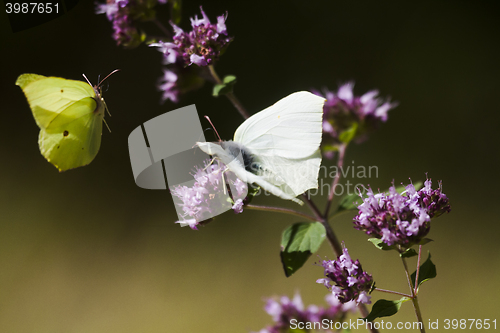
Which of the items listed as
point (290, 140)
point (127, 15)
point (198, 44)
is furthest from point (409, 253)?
point (127, 15)

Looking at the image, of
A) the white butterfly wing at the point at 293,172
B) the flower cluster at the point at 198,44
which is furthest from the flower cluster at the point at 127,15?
the white butterfly wing at the point at 293,172

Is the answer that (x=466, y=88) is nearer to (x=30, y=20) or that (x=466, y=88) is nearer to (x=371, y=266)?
(x=371, y=266)

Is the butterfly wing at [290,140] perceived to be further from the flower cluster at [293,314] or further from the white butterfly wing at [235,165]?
the flower cluster at [293,314]

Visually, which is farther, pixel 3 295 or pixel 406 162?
pixel 406 162

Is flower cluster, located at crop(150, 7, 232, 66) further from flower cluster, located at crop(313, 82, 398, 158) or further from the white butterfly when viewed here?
flower cluster, located at crop(313, 82, 398, 158)

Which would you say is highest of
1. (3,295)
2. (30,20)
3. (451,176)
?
(30,20)

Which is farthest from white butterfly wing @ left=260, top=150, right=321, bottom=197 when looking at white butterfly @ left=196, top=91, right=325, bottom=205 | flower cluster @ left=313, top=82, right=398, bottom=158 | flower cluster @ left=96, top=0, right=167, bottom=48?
flower cluster @ left=96, top=0, right=167, bottom=48

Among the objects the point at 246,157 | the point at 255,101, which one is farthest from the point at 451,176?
the point at 246,157
